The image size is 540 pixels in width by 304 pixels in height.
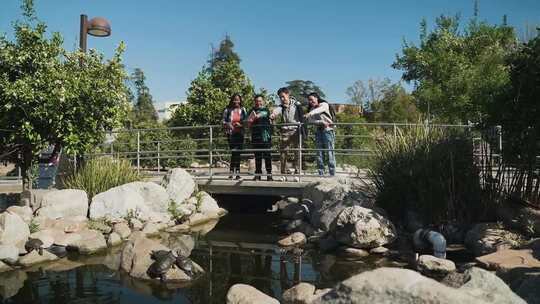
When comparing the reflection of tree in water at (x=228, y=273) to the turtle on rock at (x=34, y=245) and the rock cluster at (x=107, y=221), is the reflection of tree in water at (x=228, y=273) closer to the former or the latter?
the rock cluster at (x=107, y=221)

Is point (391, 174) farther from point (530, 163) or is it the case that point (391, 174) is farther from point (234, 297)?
point (234, 297)

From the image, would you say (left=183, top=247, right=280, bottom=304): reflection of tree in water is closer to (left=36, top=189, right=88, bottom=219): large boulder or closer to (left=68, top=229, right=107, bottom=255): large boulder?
(left=68, top=229, right=107, bottom=255): large boulder

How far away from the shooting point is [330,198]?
27.8ft

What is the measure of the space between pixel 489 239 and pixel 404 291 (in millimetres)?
4574

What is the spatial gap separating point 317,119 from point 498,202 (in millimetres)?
3541

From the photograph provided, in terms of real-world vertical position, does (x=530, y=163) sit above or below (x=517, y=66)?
below

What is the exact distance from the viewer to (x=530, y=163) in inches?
275

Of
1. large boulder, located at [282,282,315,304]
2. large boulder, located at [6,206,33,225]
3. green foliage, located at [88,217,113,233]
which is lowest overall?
large boulder, located at [282,282,315,304]

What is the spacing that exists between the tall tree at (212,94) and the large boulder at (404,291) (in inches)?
677

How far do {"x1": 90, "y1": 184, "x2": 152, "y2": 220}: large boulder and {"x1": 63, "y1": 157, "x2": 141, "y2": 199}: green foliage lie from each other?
2.05 feet

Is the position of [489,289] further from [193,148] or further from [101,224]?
[193,148]

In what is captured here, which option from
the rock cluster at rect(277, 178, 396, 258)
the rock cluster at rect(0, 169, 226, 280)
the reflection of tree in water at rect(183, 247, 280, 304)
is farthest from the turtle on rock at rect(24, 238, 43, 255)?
the rock cluster at rect(277, 178, 396, 258)

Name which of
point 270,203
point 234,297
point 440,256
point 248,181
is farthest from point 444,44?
point 234,297

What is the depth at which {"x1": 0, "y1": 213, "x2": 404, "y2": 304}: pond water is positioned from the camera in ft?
17.4
